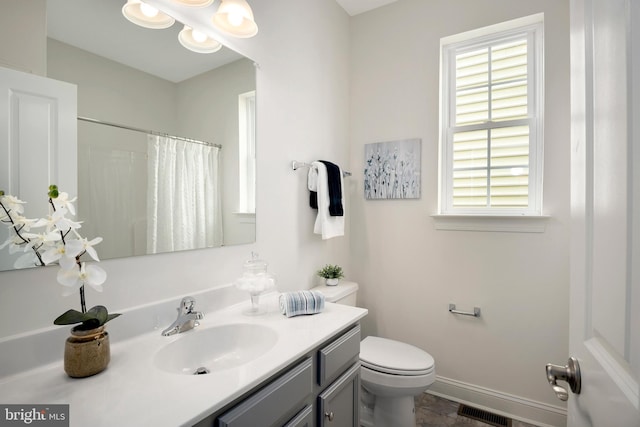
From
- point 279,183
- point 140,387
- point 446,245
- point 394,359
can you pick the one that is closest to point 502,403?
point 394,359

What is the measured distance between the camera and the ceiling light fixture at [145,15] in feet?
3.54

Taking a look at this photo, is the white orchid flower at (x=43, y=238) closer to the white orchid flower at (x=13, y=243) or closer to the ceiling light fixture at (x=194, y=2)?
the white orchid flower at (x=13, y=243)

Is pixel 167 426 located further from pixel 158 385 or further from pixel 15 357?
pixel 15 357

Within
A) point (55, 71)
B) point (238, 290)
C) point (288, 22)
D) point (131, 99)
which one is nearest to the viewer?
point (55, 71)

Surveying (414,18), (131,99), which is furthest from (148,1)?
(414,18)

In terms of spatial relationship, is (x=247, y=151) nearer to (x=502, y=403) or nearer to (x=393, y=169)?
(x=393, y=169)

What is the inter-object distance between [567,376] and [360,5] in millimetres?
2521

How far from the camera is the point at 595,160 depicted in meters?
0.55

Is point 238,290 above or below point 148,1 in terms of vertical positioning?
below

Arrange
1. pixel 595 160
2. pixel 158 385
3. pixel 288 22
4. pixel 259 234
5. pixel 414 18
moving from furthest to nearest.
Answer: pixel 414 18, pixel 288 22, pixel 259 234, pixel 158 385, pixel 595 160

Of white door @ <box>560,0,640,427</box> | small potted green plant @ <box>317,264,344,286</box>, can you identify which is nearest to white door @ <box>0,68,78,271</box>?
white door @ <box>560,0,640,427</box>

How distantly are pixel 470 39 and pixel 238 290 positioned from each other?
2.17 m

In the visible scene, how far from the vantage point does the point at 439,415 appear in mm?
1884

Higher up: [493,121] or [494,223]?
[493,121]
